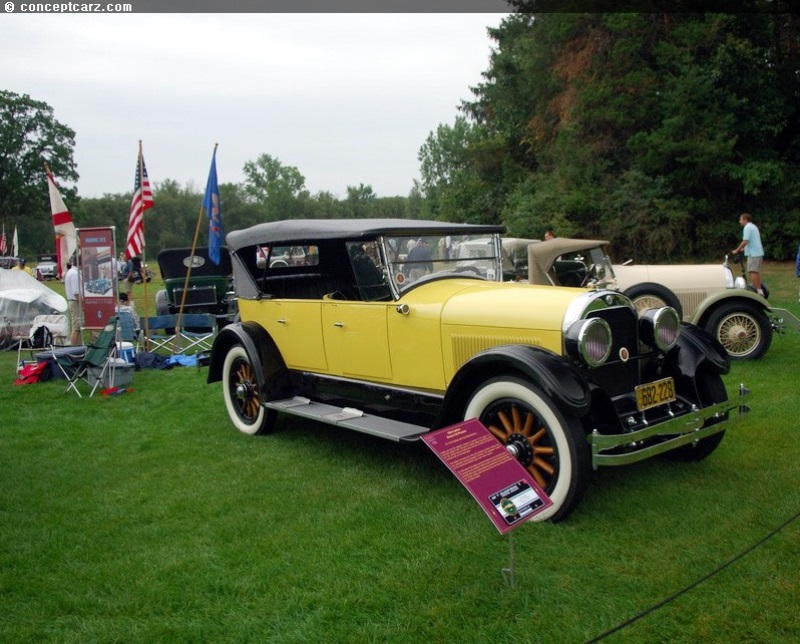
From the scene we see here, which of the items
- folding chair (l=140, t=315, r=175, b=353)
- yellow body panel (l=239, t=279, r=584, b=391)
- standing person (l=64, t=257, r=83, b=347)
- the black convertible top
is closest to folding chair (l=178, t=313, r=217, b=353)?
folding chair (l=140, t=315, r=175, b=353)

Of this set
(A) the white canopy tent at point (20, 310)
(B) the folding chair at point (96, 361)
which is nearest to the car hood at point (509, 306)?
(B) the folding chair at point (96, 361)

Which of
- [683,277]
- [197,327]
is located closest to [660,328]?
[683,277]

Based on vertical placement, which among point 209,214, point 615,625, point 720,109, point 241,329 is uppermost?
point 720,109

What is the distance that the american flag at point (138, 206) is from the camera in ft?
34.9

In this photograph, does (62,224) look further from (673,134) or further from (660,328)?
(673,134)

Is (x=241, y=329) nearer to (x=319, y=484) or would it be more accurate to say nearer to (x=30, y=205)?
(x=319, y=484)

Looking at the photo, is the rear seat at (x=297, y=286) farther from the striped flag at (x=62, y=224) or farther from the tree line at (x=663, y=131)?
the tree line at (x=663, y=131)

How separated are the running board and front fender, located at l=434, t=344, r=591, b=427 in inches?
12.5

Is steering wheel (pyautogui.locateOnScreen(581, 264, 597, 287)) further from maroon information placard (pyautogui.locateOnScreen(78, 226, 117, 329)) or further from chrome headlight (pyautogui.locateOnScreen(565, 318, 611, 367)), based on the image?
maroon information placard (pyautogui.locateOnScreen(78, 226, 117, 329))

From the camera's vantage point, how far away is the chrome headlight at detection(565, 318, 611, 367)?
4.02 meters

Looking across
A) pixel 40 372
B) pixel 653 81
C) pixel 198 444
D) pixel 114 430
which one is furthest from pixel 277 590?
pixel 653 81

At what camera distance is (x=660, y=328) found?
4508 millimetres

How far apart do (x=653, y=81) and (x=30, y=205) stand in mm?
44286

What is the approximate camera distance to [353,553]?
12.1 feet
